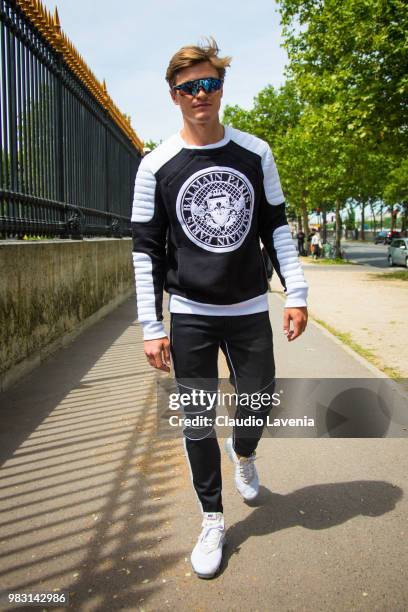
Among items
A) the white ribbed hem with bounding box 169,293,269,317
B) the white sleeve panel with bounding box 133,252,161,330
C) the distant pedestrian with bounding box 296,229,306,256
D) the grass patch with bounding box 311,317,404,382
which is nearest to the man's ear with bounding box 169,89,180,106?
the white sleeve panel with bounding box 133,252,161,330

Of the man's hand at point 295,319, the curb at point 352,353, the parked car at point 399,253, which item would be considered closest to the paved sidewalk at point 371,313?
the curb at point 352,353

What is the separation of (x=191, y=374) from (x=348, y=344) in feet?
18.2

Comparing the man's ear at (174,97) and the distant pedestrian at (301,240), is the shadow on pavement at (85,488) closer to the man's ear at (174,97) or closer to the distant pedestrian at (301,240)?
the man's ear at (174,97)

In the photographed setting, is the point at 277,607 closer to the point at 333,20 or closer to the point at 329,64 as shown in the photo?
the point at 333,20

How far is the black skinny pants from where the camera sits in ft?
8.79

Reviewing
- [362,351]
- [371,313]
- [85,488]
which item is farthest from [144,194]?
[371,313]

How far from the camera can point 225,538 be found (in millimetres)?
2850

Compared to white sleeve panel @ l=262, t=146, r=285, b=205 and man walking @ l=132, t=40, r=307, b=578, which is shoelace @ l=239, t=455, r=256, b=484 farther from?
white sleeve panel @ l=262, t=146, r=285, b=205

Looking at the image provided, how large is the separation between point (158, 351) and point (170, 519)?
98cm

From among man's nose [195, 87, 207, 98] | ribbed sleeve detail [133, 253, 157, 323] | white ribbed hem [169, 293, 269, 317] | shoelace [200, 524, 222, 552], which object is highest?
man's nose [195, 87, 207, 98]

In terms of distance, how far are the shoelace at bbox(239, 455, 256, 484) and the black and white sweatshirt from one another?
883 millimetres

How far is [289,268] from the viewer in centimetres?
287

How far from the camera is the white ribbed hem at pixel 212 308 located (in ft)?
8.79

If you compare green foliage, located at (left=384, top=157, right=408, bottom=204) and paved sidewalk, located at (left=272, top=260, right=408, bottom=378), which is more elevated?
green foliage, located at (left=384, top=157, right=408, bottom=204)
